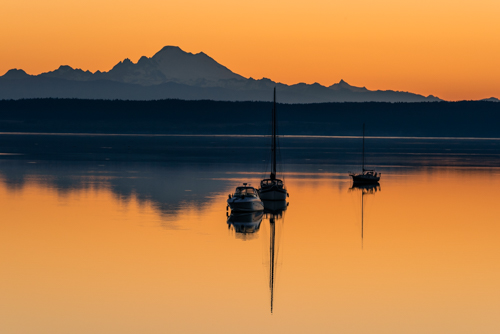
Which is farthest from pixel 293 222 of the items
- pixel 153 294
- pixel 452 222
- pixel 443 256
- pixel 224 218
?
pixel 153 294

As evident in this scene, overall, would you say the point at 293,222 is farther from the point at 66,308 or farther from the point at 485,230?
the point at 66,308

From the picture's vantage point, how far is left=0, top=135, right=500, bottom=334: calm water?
1814cm

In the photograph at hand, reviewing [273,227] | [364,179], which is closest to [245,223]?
[273,227]

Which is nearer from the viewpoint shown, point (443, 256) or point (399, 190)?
point (443, 256)

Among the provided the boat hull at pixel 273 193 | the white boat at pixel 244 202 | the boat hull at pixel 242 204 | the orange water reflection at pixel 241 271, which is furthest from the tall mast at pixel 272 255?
the boat hull at pixel 273 193

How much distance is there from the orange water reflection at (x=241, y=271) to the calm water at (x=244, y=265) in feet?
0.18

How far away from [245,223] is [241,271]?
38.6 feet

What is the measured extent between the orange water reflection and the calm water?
0.06 metres

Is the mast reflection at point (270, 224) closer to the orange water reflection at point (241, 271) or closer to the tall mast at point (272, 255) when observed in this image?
the tall mast at point (272, 255)

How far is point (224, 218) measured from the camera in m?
36.9

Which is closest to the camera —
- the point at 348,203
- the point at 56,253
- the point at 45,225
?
the point at 56,253

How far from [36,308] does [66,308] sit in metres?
0.76

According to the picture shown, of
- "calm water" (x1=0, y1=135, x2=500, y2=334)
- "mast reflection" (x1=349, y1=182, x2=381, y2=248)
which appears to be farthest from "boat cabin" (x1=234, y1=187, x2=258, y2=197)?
"mast reflection" (x1=349, y1=182, x2=381, y2=248)

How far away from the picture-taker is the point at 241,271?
23781mm
